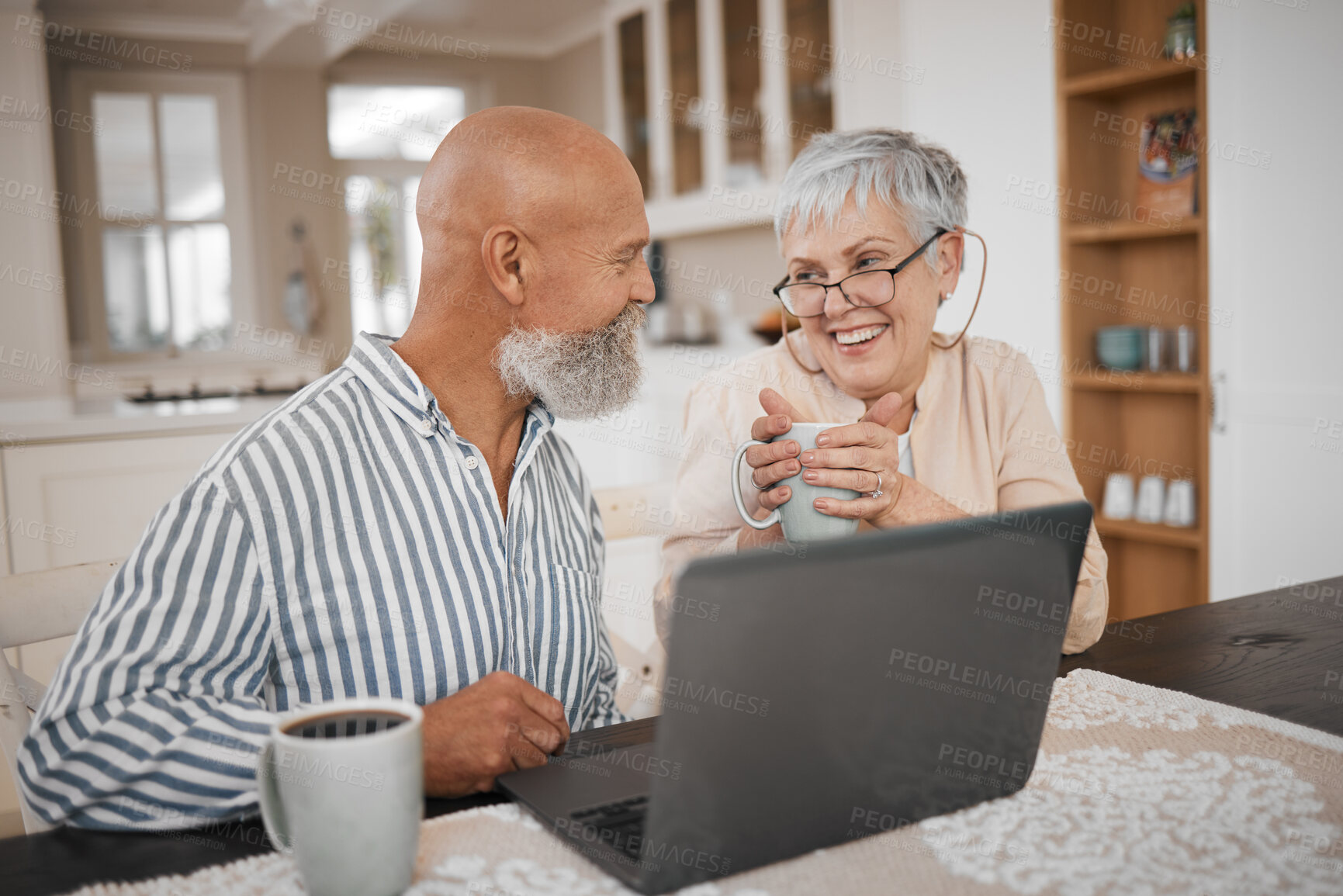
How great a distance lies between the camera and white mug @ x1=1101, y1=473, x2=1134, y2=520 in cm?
311

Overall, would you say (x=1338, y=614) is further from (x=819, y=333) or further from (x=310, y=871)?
(x=310, y=871)

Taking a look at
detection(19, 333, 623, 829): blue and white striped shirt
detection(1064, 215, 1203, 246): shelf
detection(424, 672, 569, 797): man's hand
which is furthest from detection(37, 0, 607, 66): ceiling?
detection(424, 672, 569, 797): man's hand

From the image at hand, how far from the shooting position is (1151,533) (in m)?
2.96

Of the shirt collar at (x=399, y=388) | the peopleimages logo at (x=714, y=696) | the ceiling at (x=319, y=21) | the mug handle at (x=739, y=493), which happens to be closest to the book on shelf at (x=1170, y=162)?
the mug handle at (x=739, y=493)

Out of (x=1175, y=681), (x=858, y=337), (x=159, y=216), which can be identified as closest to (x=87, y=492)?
(x=858, y=337)

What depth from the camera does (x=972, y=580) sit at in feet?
2.08

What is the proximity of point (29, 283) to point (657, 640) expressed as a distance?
15.0 ft

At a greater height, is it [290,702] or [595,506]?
[595,506]

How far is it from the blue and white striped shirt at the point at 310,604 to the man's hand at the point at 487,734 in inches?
5.3

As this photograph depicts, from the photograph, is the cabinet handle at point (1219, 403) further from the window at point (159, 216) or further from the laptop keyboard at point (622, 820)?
the window at point (159, 216)

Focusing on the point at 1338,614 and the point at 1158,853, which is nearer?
the point at 1158,853

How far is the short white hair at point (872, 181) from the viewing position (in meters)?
1.30

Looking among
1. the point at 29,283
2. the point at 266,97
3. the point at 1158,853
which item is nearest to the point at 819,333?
the point at 1158,853

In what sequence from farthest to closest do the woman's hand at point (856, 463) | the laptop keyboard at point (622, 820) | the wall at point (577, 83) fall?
the wall at point (577, 83), the woman's hand at point (856, 463), the laptop keyboard at point (622, 820)
